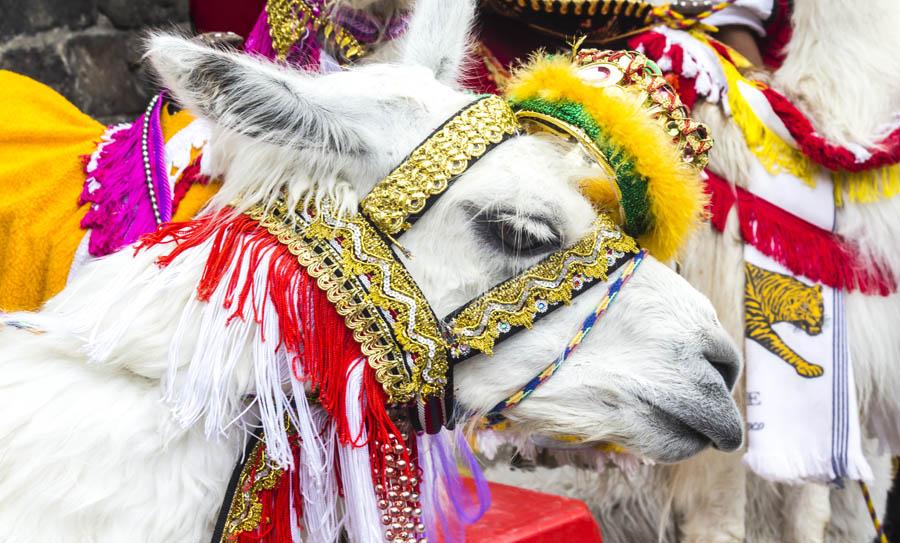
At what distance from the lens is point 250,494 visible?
1241 millimetres

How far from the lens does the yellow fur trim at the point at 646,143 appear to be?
1.29 metres

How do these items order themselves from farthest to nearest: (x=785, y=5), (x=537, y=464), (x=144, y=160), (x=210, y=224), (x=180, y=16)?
(x=180, y=16) → (x=537, y=464) → (x=785, y=5) → (x=144, y=160) → (x=210, y=224)

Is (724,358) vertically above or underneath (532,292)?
underneath

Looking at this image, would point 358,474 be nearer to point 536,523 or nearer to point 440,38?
point 536,523

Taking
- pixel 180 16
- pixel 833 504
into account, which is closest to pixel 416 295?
pixel 833 504

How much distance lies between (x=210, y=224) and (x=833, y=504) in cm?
211

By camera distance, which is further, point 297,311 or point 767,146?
point 767,146

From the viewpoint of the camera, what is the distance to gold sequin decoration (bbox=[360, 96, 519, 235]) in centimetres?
123

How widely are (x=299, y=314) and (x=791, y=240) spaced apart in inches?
53.4

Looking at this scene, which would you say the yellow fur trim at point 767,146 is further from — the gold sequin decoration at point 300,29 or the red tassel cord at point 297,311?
the red tassel cord at point 297,311

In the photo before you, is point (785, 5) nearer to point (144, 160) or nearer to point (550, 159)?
point (550, 159)

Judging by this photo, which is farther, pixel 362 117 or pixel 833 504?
pixel 833 504

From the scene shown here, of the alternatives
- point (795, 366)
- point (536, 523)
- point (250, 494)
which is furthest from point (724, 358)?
point (795, 366)

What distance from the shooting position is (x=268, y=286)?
1210 mm
